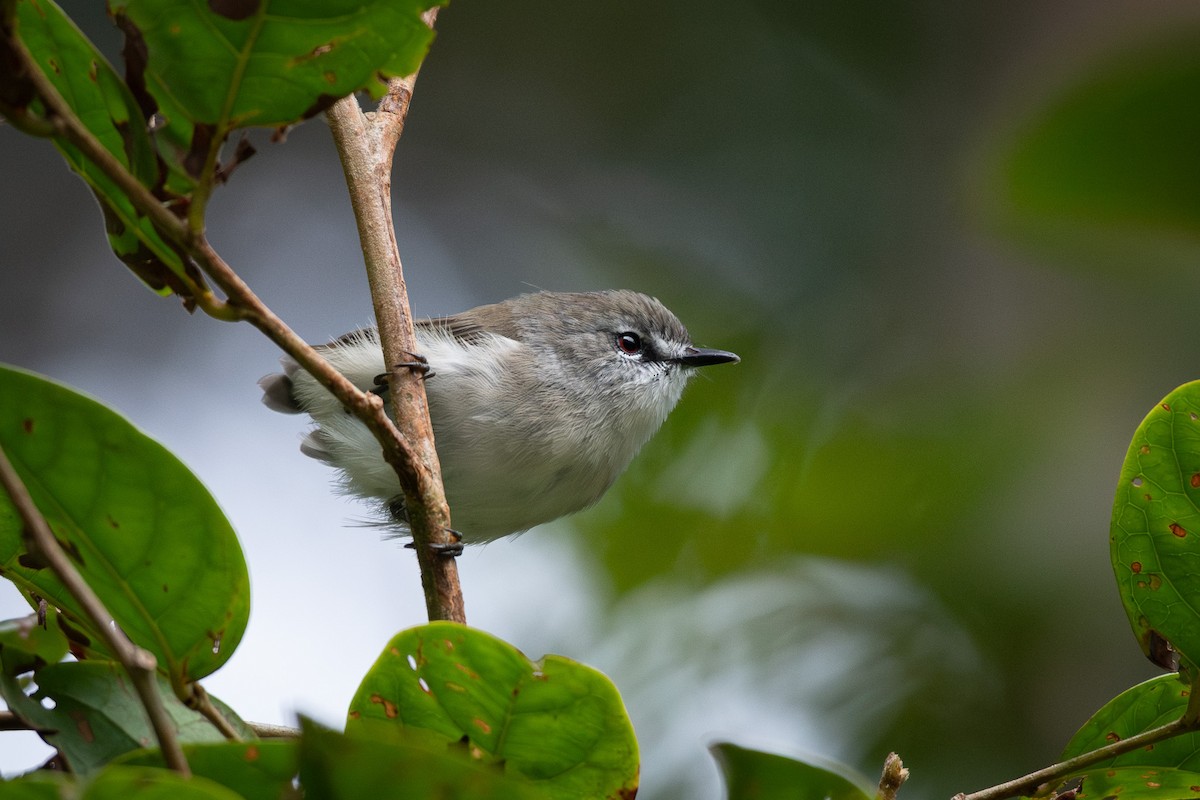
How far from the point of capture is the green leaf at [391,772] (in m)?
0.85

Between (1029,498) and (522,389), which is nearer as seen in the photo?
(522,389)

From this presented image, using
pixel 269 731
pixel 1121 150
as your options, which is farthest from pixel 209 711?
pixel 1121 150

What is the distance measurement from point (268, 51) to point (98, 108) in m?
0.22

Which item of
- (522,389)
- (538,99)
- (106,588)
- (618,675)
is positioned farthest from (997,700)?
(538,99)

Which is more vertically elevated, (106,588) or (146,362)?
(146,362)

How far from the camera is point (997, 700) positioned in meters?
4.20

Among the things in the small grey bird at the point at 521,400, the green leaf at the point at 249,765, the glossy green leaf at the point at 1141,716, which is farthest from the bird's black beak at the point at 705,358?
the green leaf at the point at 249,765

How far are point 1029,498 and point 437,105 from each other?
5.44 metres

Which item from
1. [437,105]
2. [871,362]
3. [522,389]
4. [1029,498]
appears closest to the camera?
[522,389]

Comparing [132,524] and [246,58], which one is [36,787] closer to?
[132,524]

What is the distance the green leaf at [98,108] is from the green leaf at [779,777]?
87 centimetres

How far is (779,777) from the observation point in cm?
123

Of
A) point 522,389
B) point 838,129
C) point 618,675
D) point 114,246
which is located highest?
point 838,129

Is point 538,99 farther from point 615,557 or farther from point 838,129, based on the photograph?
point 615,557
